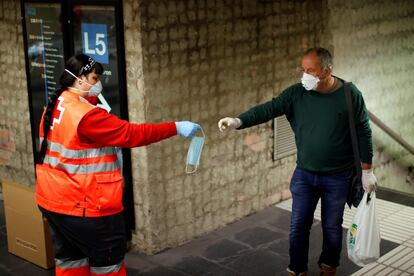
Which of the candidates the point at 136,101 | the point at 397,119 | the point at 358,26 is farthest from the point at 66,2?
the point at 397,119

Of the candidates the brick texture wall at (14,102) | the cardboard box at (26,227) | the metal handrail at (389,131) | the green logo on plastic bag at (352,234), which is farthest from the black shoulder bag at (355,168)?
the brick texture wall at (14,102)

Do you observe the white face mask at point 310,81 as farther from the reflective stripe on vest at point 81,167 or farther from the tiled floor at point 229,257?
the tiled floor at point 229,257

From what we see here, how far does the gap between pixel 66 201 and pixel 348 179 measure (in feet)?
6.34

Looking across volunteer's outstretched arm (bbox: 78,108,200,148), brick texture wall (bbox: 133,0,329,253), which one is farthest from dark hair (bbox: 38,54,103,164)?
brick texture wall (bbox: 133,0,329,253)

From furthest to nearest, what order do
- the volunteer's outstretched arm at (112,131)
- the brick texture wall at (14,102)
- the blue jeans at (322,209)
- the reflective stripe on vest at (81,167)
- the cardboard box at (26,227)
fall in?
1. the brick texture wall at (14,102)
2. the cardboard box at (26,227)
3. the blue jeans at (322,209)
4. the reflective stripe on vest at (81,167)
5. the volunteer's outstretched arm at (112,131)

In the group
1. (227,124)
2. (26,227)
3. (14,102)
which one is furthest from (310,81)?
(14,102)

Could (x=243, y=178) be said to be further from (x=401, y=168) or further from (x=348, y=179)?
(x=401, y=168)

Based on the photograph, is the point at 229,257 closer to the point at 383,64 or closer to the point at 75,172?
the point at 75,172

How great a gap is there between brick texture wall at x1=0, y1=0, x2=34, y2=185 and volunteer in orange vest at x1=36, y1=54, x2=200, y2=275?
8.99 ft

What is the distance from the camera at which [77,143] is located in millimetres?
3686

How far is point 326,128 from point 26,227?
105 inches

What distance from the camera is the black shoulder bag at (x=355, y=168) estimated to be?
Result: 4.14 m

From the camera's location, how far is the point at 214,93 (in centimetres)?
565

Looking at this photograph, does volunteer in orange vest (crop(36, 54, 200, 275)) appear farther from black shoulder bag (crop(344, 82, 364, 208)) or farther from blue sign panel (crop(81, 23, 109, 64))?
blue sign panel (crop(81, 23, 109, 64))
